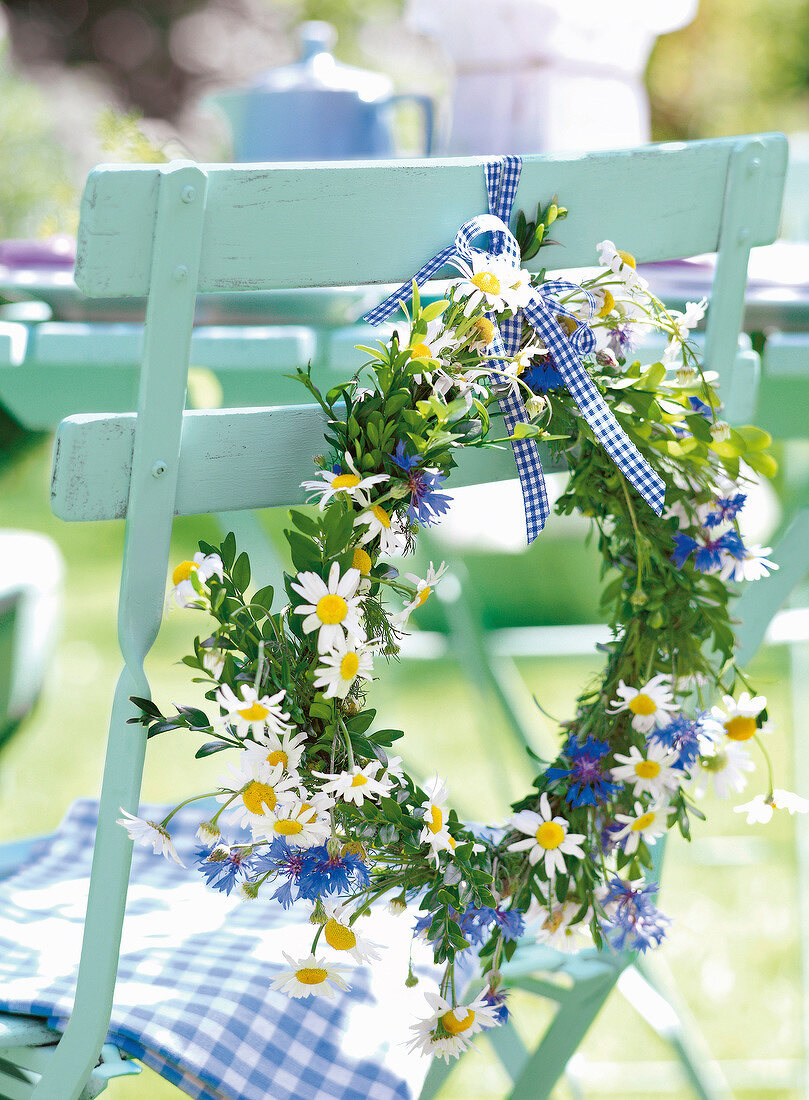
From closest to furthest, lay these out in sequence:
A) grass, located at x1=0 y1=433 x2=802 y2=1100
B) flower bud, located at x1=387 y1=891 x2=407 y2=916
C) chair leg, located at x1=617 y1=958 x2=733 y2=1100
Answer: flower bud, located at x1=387 y1=891 x2=407 y2=916, chair leg, located at x1=617 y1=958 x2=733 y2=1100, grass, located at x1=0 y1=433 x2=802 y2=1100

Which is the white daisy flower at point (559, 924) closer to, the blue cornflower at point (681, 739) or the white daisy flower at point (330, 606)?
the blue cornflower at point (681, 739)

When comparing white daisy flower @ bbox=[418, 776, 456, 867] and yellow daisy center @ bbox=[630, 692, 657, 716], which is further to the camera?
yellow daisy center @ bbox=[630, 692, 657, 716]

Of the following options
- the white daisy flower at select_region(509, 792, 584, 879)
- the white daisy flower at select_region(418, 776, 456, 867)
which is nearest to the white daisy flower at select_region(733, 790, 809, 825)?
the white daisy flower at select_region(509, 792, 584, 879)

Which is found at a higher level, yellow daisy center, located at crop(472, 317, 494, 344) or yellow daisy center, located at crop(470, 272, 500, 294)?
yellow daisy center, located at crop(470, 272, 500, 294)

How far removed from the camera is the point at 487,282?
70 centimetres

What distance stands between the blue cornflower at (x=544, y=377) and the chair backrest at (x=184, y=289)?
8cm

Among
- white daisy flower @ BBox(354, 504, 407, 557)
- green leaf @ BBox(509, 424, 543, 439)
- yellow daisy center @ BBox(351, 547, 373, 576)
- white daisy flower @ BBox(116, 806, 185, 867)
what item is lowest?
white daisy flower @ BBox(116, 806, 185, 867)

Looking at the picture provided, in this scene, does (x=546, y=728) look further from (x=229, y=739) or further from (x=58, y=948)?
(x=229, y=739)

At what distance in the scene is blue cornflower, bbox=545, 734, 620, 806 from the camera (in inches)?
33.1

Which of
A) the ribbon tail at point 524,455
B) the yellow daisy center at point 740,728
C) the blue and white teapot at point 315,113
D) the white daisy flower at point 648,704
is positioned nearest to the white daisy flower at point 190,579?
the ribbon tail at point 524,455

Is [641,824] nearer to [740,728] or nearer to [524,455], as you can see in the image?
[740,728]

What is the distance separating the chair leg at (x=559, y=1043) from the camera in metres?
0.96

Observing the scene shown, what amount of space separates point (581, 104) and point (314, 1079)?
110cm

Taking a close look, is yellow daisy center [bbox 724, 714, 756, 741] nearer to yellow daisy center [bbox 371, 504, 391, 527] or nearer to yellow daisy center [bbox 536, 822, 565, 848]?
yellow daisy center [bbox 536, 822, 565, 848]
